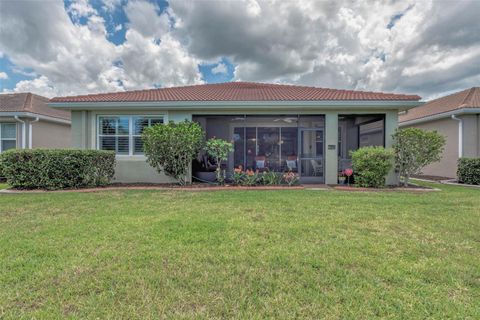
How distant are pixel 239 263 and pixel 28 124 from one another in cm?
1585

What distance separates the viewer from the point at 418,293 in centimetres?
255

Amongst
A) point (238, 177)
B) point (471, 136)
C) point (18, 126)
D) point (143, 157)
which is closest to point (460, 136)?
point (471, 136)

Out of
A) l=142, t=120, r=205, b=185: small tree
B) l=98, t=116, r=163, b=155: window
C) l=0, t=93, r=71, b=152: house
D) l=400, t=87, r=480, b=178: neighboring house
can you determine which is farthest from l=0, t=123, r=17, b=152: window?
l=400, t=87, r=480, b=178: neighboring house

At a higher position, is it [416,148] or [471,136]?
[471,136]

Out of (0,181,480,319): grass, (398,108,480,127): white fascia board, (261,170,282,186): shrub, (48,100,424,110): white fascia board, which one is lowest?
(0,181,480,319): grass

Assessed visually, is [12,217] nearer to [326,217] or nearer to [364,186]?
[326,217]

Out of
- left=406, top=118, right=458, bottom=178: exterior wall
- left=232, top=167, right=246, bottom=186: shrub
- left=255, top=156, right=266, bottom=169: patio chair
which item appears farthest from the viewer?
left=406, top=118, right=458, bottom=178: exterior wall

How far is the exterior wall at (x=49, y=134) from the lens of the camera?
45.8ft

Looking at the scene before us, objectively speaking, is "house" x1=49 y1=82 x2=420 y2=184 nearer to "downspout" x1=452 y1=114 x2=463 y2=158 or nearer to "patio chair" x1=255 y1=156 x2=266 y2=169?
"patio chair" x1=255 y1=156 x2=266 y2=169

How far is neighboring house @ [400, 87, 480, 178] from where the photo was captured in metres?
12.2

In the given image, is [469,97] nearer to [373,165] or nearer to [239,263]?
[373,165]

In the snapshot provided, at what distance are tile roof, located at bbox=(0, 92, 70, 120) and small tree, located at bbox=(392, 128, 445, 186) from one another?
18098 millimetres

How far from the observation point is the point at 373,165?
924cm

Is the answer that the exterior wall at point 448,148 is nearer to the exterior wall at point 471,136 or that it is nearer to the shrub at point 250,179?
the exterior wall at point 471,136
